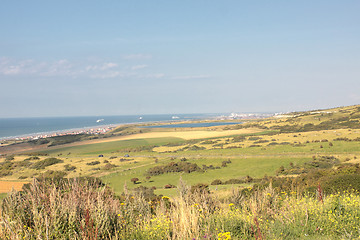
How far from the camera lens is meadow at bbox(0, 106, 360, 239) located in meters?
6.73

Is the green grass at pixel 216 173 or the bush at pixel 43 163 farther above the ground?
the bush at pixel 43 163

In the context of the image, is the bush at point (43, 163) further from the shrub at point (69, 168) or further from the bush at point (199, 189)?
the bush at point (199, 189)

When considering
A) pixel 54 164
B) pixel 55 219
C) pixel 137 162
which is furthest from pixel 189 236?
pixel 54 164

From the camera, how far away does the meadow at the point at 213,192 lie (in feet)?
22.1

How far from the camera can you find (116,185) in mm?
38250

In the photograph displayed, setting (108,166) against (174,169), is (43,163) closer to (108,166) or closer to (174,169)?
(108,166)

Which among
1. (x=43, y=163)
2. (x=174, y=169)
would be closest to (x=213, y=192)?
(x=174, y=169)

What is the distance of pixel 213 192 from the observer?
68.9ft

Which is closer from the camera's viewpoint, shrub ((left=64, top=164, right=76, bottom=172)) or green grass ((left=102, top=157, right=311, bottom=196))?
green grass ((left=102, top=157, right=311, bottom=196))

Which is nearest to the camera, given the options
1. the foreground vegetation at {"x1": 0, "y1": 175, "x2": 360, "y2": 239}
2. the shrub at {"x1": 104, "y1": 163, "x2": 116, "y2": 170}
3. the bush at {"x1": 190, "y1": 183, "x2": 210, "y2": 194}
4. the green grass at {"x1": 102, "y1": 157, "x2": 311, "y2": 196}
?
the foreground vegetation at {"x1": 0, "y1": 175, "x2": 360, "y2": 239}

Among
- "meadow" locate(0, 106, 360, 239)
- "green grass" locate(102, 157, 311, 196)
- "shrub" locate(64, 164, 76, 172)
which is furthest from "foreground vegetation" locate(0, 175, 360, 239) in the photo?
"shrub" locate(64, 164, 76, 172)

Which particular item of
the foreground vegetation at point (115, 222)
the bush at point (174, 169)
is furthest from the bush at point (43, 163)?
the foreground vegetation at point (115, 222)

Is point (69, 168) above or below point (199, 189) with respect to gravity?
below

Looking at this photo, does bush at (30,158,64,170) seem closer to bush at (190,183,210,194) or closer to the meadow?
the meadow
